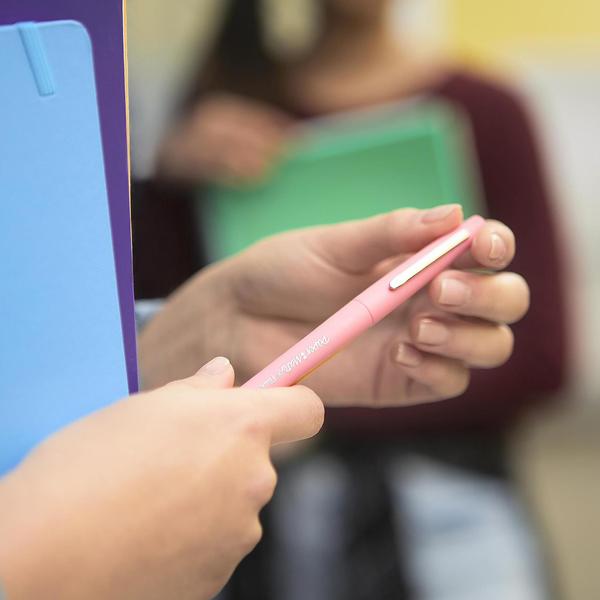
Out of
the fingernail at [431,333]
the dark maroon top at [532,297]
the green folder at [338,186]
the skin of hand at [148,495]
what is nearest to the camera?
the skin of hand at [148,495]

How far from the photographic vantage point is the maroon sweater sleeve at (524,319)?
600 millimetres

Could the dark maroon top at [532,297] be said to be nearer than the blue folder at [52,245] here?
No

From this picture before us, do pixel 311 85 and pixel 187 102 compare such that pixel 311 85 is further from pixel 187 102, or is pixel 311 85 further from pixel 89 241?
pixel 89 241

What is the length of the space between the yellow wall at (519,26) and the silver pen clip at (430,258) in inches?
36.8

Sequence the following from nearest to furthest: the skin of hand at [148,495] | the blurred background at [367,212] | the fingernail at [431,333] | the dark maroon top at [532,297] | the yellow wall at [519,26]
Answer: the skin of hand at [148,495]
the fingernail at [431,333]
the blurred background at [367,212]
the dark maroon top at [532,297]
the yellow wall at [519,26]

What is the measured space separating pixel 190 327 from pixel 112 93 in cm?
12

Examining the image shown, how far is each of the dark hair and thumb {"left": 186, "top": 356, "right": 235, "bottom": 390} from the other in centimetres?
50

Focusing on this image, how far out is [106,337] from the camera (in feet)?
0.70

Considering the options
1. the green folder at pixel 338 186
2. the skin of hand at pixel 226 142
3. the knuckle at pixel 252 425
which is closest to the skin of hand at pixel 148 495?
the knuckle at pixel 252 425

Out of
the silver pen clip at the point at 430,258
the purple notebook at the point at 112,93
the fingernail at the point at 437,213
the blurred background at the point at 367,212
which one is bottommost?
the blurred background at the point at 367,212

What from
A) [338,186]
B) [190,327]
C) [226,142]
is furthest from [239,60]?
[190,327]

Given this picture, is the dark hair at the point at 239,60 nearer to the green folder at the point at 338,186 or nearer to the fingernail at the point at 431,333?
the green folder at the point at 338,186

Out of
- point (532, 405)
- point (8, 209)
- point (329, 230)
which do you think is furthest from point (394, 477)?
point (8, 209)

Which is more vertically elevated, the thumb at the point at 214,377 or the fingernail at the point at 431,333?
the thumb at the point at 214,377
